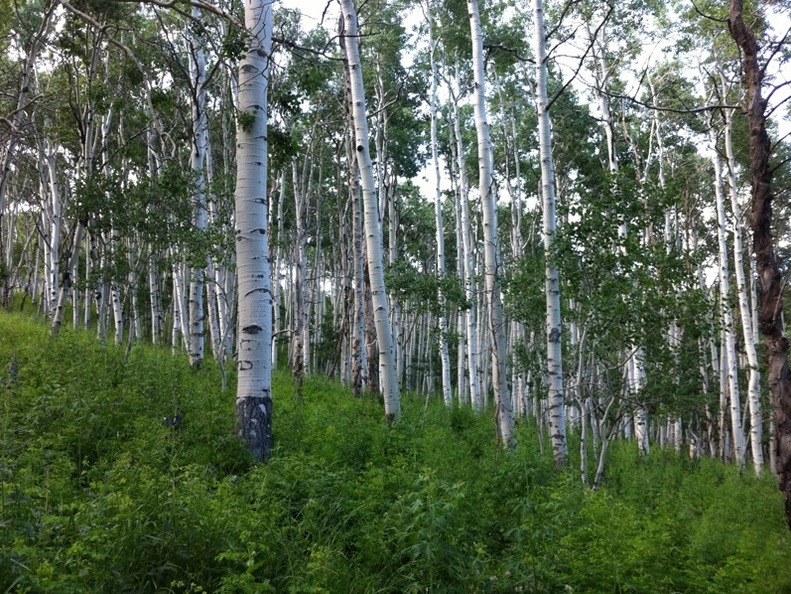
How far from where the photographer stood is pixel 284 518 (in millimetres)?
4289

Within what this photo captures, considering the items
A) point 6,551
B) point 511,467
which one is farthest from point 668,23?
point 6,551

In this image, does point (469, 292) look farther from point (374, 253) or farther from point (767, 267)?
point (767, 267)

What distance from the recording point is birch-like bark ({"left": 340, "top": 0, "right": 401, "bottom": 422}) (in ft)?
30.3

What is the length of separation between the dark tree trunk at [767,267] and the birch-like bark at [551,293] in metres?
3.32

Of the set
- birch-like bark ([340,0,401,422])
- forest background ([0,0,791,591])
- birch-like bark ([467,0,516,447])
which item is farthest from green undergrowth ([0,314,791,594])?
birch-like bark ([467,0,516,447])

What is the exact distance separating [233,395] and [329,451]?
266cm

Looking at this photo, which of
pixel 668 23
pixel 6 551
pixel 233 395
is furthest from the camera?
pixel 668 23

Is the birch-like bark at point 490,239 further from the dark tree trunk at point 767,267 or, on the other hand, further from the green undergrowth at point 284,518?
the dark tree trunk at point 767,267

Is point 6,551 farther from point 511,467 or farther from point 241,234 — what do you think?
point 511,467

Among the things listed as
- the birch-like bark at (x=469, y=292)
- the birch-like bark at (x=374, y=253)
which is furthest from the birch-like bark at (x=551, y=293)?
the birch-like bark at (x=469, y=292)

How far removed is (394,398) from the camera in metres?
9.34

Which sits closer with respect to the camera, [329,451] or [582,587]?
[582,587]

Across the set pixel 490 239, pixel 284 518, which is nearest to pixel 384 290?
pixel 490 239

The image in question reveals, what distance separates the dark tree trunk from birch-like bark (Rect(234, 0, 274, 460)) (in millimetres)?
4885
